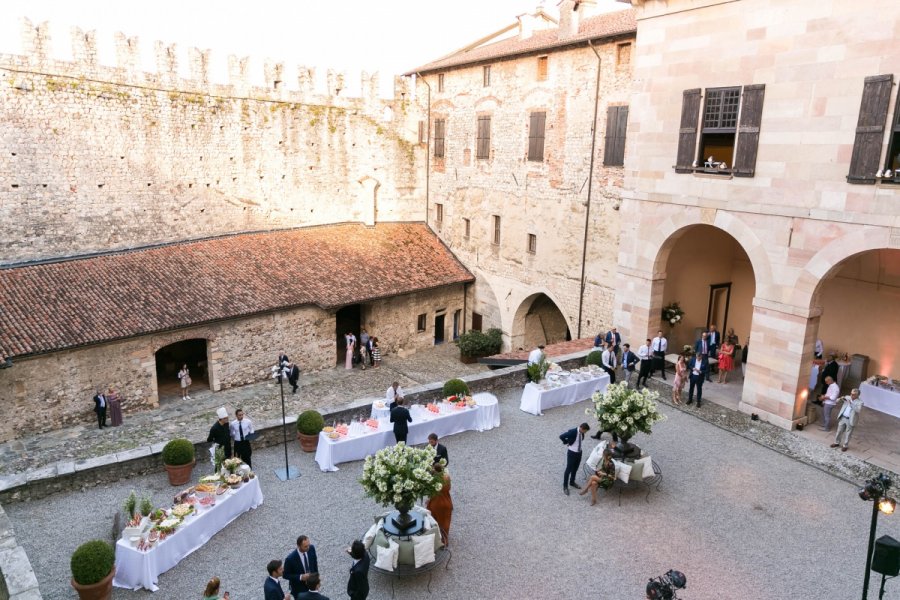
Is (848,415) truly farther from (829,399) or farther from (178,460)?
(178,460)

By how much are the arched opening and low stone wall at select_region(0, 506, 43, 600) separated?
14.6 m

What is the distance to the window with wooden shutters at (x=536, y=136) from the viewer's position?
22.6 metres

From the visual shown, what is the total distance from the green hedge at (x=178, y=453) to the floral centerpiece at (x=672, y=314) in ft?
41.6

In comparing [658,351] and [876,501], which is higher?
[876,501]

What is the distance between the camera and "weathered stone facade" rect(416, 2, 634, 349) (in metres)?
20.5

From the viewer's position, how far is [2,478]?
34.1 feet

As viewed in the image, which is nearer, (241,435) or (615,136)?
(241,435)

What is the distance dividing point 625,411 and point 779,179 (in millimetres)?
6321

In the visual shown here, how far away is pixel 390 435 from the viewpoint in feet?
40.4

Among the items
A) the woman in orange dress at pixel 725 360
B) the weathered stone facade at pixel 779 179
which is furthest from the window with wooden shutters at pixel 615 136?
the woman in orange dress at pixel 725 360

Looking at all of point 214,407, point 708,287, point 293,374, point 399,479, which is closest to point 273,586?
point 399,479

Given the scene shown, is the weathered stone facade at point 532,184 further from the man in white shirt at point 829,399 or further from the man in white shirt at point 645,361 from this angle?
the man in white shirt at point 829,399

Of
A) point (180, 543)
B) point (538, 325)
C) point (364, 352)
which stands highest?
point (180, 543)

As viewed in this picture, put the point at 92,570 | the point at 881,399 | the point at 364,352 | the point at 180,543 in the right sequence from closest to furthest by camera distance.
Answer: the point at 92,570, the point at 180,543, the point at 881,399, the point at 364,352
